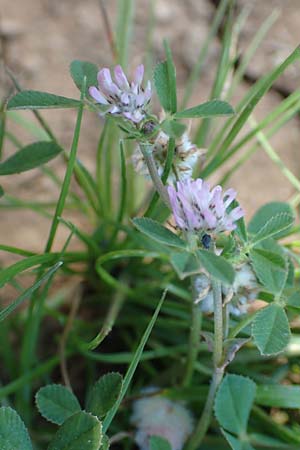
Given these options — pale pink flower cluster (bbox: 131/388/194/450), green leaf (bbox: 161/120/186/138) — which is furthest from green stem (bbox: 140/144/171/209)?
pale pink flower cluster (bbox: 131/388/194/450)

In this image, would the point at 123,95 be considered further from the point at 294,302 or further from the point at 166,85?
the point at 294,302

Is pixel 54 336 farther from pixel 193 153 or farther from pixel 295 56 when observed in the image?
pixel 295 56

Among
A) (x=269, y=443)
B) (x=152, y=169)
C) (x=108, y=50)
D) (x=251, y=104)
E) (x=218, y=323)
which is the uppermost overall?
(x=108, y=50)

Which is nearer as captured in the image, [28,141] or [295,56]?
[295,56]

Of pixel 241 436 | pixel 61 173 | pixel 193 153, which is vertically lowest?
pixel 241 436

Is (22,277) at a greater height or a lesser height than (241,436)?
greater

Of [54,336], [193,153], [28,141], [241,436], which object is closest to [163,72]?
[193,153]

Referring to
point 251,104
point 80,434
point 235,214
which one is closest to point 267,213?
point 251,104
